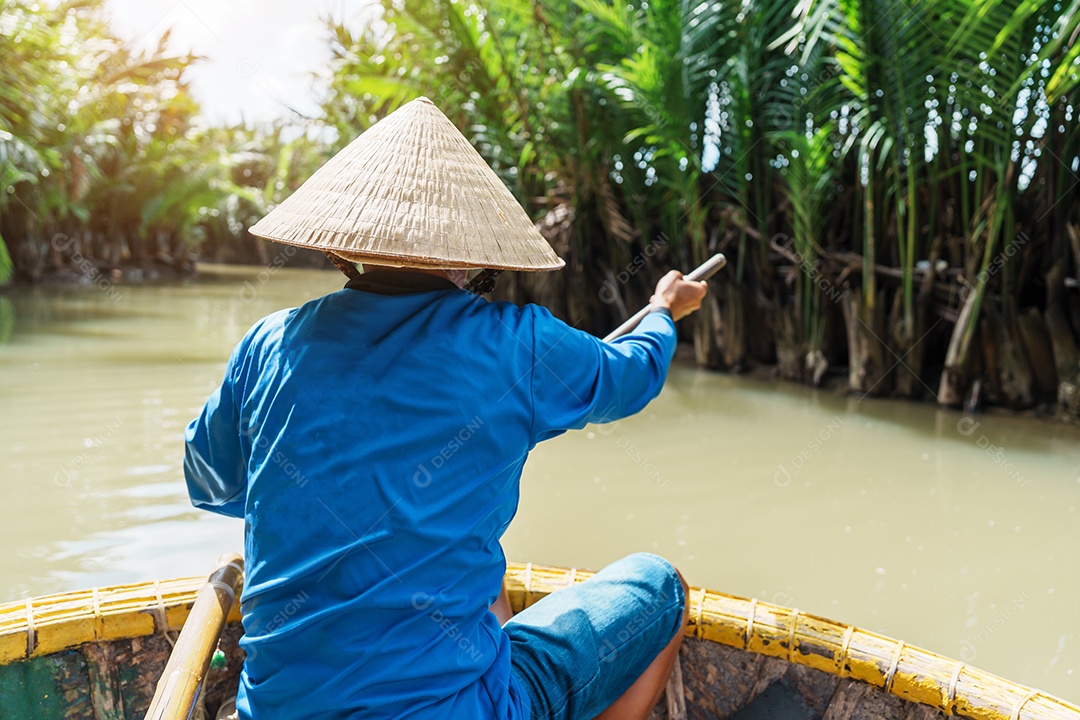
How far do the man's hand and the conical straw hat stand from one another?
34 cm

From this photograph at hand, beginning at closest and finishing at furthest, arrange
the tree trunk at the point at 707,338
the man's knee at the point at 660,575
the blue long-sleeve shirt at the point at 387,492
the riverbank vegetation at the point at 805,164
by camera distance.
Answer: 1. the blue long-sleeve shirt at the point at 387,492
2. the man's knee at the point at 660,575
3. the riverbank vegetation at the point at 805,164
4. the tree trunk at the point at 707,338

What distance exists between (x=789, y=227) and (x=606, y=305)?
6.15 ft

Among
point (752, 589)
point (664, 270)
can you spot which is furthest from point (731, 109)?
point (752, 589)

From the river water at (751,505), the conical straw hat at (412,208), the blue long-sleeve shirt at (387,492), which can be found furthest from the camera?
the river water at (751,505)

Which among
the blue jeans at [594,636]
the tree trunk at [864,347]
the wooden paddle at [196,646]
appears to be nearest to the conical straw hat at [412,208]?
the blue jeans at [594,636]

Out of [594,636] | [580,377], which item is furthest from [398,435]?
[594,636]

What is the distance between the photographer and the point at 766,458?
14.1 ft

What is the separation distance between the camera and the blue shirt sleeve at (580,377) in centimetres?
115

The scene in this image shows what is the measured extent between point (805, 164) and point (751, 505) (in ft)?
8.42

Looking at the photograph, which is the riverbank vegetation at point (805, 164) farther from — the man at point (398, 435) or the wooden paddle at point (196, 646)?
the wooden paddle at point (196, 646)

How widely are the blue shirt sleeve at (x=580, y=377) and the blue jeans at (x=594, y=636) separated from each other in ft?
1.07

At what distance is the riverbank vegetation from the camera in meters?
4.75

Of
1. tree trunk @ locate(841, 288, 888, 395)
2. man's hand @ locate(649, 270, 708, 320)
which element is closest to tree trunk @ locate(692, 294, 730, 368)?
tree trunk @ locate(841, 288, 888, 395)

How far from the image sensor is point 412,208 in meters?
1.16
